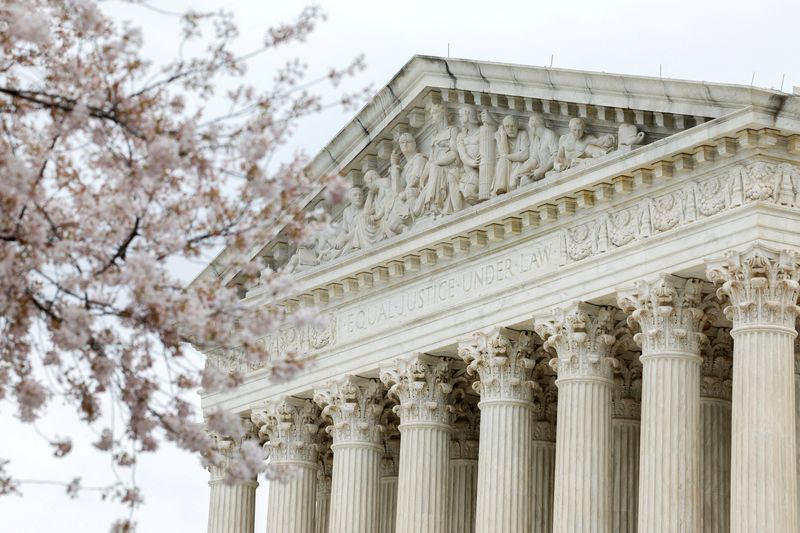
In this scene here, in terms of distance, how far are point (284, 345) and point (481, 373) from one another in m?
8.83

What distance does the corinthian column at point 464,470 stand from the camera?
175 ft

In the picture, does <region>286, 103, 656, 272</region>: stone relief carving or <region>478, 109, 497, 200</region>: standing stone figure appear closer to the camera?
<region>286, 103, 656, 272</region>: stone relief carving

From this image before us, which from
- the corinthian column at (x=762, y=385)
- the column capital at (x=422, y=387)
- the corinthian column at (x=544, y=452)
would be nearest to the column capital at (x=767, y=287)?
the corinthian column at (x=762, y=385)

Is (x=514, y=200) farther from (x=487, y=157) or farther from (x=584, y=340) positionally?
(x=584, y=340)


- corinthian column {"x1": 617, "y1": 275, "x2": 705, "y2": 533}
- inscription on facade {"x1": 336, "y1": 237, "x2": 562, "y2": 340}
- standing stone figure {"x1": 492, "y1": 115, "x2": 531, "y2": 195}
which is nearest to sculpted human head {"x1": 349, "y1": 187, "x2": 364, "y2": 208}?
inscription on facade {"x1": 336, "y1": 237, "x2": 562, "y2": 340}

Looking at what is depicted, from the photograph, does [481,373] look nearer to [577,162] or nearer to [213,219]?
[577,162]

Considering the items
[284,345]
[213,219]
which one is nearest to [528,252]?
[284,345]

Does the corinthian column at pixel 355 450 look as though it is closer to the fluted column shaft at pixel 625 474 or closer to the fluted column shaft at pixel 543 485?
the fluted column shaft at pixel 543 485

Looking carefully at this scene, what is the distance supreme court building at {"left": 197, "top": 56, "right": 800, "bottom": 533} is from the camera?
39.5 meters

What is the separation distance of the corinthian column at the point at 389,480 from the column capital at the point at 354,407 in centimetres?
366

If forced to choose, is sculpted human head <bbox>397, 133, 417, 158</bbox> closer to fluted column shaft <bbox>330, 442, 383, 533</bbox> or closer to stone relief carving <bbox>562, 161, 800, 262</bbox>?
stone relief carving <bbox>562, 161, 800, 262</bbox>

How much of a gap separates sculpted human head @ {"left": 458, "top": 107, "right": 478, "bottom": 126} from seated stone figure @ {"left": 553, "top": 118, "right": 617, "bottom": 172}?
3655mm

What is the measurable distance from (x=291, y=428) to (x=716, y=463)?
14.0 meters

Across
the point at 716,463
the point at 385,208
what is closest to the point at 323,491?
the point at 385,208
